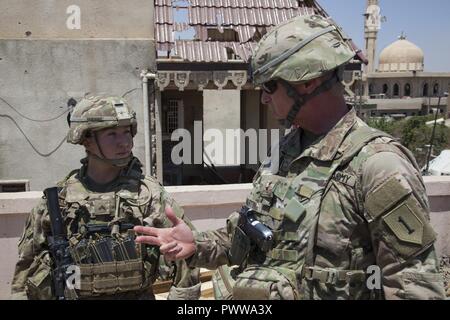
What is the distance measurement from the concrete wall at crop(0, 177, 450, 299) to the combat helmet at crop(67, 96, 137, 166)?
132cm

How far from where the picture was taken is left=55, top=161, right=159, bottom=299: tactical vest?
2.45 m

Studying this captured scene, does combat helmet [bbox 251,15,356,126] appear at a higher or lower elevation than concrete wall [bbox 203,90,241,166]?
higher

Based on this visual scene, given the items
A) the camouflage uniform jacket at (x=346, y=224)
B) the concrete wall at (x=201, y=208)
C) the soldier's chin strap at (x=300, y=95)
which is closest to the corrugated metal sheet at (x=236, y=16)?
the concrete wall at (x=201, y=208)

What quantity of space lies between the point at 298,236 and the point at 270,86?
612mm

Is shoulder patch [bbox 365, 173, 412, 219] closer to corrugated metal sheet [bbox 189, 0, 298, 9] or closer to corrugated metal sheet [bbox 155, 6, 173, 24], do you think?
corrugated metal sheet [bbox 155, 6, 173, 24]

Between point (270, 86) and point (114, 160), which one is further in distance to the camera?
point (114, 160)

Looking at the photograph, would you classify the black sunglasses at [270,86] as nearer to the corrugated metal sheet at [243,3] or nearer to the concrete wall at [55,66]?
the concrete wall at [55,66]

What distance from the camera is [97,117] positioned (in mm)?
2578

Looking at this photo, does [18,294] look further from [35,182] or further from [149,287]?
[35,182]

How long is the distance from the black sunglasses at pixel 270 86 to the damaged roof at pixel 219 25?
799 centimetres

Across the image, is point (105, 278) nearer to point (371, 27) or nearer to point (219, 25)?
point (219, 25)

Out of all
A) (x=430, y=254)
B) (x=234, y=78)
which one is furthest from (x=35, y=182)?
(x=430, y=254)

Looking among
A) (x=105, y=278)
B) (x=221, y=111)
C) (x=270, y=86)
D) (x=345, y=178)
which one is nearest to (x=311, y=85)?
(x=270, y=86)

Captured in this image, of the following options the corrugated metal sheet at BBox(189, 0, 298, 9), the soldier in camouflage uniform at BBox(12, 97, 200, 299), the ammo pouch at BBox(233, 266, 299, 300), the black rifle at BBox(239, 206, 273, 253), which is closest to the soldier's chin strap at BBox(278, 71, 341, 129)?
the black rifle at BBox(239, 206, 273, 253)
